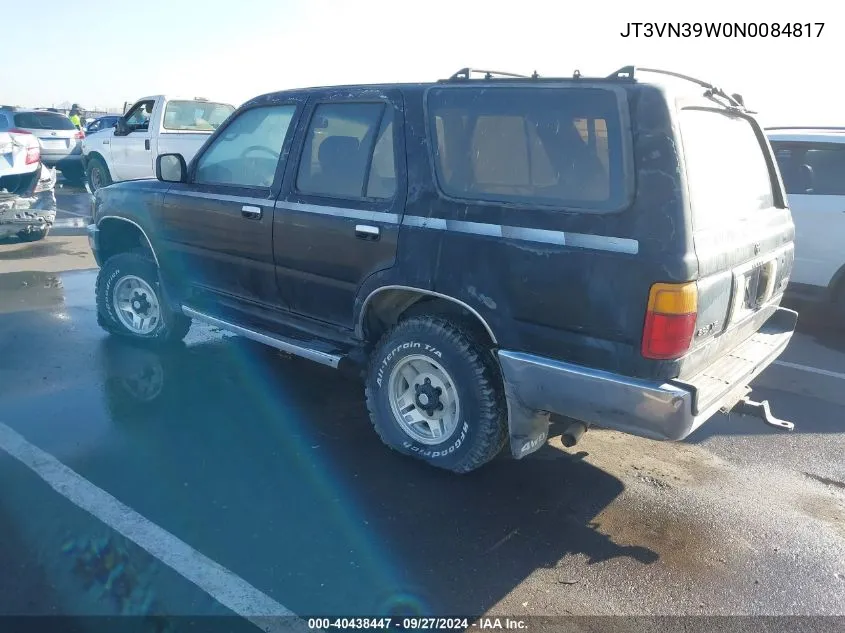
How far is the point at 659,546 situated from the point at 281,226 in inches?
109

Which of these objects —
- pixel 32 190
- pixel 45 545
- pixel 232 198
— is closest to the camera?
pixel 45 545

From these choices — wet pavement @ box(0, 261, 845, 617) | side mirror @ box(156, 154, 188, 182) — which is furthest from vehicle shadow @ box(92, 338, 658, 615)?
side mirror @ box(156, 154, 188, 182)

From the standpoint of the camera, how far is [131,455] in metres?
3.88

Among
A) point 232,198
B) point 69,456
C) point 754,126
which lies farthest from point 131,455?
point 754,126

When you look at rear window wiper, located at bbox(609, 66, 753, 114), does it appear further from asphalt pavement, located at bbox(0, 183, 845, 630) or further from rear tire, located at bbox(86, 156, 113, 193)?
rear tire, located at bbox(86, 156, 113, 193)

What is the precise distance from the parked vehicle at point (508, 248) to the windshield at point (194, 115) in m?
7.73

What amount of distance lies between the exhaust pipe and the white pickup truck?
9.33 m

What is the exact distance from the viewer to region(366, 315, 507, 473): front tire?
3555 mm

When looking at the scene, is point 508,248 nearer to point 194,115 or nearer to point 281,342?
point 281,342

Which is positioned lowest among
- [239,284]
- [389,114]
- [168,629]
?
[168,629]

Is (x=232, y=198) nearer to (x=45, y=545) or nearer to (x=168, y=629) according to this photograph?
(x=45, y=545)

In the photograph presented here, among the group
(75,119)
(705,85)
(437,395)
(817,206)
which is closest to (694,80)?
(705,85)

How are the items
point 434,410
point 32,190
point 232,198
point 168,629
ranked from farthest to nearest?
point 32,190 → point 232,198 → point 434,410 → point 168,629

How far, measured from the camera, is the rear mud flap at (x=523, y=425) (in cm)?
340
